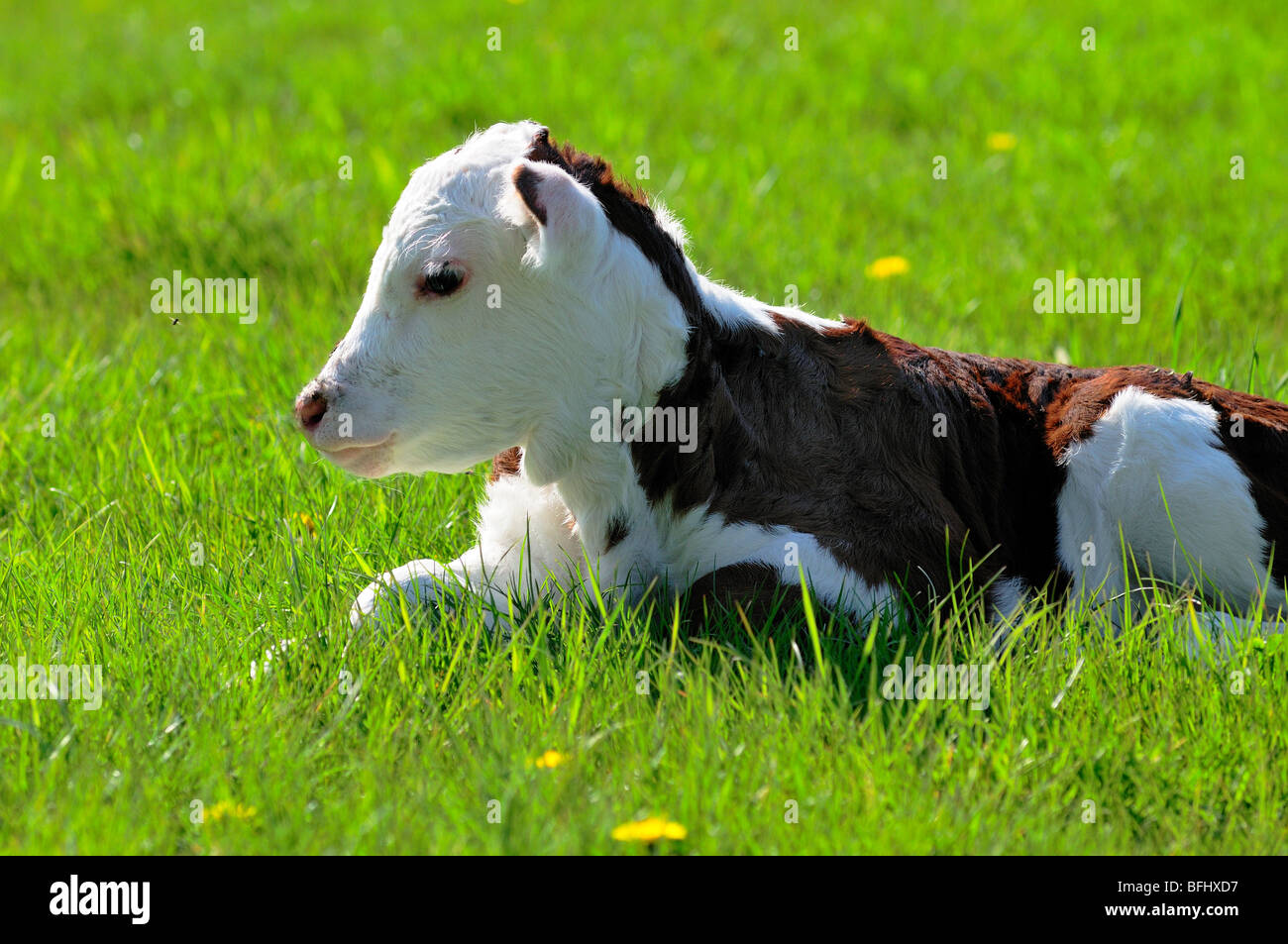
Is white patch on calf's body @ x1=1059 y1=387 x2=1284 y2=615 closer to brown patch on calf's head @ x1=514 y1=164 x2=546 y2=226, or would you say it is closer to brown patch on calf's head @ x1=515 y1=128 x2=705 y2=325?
brown patch on calf's head @ x1=515 y1=128 x2=705 y2=325

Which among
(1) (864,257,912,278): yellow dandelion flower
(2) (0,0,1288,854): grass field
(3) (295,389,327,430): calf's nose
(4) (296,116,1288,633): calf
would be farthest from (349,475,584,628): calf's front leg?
(1) (864,257,912,278): yellow dandelion flower

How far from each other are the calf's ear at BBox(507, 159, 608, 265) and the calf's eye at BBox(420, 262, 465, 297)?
0.66ft

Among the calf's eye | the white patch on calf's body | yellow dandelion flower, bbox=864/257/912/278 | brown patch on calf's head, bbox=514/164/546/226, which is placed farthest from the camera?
yellow dandelion flower, bbox=864/257/912/278

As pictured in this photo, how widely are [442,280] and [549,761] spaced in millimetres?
1251

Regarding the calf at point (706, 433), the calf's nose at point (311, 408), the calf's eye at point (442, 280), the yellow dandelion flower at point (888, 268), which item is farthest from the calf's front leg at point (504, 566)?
the yellow dandelion flower at point (888, 268)

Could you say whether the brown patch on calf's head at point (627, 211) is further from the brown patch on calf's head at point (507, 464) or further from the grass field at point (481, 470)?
the grass field at point (481, 470)

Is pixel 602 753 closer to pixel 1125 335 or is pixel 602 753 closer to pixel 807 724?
pixel 807 724

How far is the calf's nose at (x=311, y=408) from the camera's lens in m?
3.63

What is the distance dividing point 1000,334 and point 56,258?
4969mm

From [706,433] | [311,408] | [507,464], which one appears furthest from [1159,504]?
[311,408]

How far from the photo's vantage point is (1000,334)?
21.6ft

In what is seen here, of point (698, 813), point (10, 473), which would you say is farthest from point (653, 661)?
point (10, 473)

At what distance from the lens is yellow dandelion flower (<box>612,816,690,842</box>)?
2831 mm
